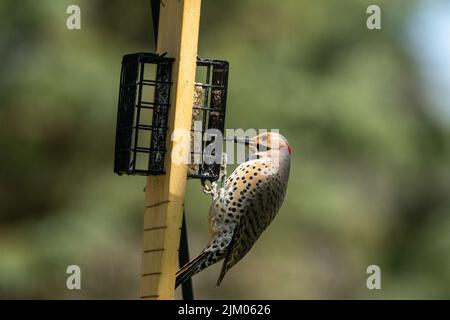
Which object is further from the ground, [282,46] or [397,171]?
[282,46]

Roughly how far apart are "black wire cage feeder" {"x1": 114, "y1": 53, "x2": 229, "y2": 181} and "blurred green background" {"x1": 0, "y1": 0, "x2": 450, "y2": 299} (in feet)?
23.0

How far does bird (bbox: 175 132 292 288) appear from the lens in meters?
8.46

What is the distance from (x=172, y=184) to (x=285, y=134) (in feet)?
28.6

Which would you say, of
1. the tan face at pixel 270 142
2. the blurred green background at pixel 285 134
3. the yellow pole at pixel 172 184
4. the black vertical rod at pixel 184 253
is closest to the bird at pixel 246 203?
the tan face at pixel 270 142

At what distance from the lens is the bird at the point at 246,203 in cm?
846

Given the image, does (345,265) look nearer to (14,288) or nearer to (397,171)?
(397,171)

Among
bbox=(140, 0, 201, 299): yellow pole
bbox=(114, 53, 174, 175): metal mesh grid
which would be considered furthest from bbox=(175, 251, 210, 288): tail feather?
bbox=(114, 53, 174, 175): metal mesh grid

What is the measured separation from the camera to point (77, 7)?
16125mm

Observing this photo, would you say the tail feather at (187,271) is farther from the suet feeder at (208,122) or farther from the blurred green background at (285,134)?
the blurred green background at (285,134)

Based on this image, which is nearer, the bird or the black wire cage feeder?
the black wire cage feeder

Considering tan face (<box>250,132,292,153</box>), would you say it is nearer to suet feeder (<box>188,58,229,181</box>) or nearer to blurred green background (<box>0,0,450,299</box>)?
suet feeder (<box>188,58,229,181</box>)

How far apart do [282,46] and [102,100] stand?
292cm

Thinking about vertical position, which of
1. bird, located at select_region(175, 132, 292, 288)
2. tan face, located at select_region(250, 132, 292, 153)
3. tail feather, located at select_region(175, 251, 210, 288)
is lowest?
tail feather, located at select_region(175, 251, 210, 288)
